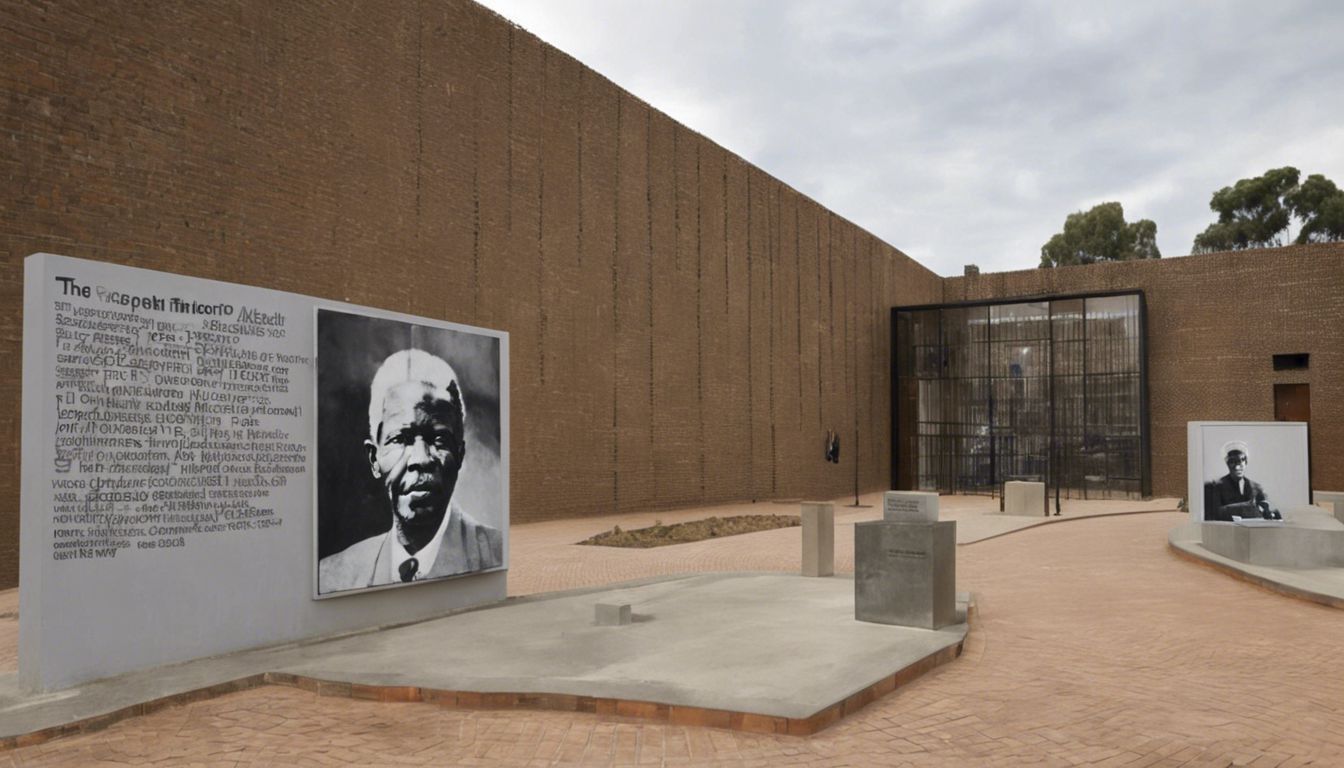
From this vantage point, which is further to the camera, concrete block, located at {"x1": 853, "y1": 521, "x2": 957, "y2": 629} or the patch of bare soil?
the patch of bare soil

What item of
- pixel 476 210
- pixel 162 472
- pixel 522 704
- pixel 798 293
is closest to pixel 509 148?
pixel 476 210

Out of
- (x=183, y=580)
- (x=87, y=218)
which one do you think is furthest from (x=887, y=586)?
(x=87, y=218)

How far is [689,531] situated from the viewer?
18781 millimetres

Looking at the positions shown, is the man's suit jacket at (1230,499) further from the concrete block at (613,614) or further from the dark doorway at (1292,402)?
the dark doorway at (1292,402)

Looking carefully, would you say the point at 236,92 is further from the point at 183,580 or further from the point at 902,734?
the point at 902,734

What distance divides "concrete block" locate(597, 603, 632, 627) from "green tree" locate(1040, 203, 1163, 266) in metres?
63.9

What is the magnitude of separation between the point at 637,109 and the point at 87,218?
1504 cm

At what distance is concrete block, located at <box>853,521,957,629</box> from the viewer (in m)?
8.10

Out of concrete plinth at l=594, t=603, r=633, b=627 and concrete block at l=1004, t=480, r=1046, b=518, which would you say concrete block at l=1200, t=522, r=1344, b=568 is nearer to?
concrete plinth at l=594, t=603, r=633, b=627

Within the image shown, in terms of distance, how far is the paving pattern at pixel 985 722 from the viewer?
16.6 ft

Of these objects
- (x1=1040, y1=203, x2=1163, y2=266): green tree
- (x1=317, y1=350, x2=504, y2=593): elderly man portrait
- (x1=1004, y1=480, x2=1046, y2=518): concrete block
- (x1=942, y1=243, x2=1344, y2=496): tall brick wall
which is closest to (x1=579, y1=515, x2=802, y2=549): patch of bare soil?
(x1=1004, y1=480, x2=1046, y2=518): concrete block

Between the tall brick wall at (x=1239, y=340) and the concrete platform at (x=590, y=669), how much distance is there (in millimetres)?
30516

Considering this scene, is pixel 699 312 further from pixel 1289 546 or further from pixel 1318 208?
pixel 1318 208

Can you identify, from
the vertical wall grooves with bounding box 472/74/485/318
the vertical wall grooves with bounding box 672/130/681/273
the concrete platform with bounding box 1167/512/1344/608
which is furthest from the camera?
the vertical wall grooves with bounding box 672/130/681/273
